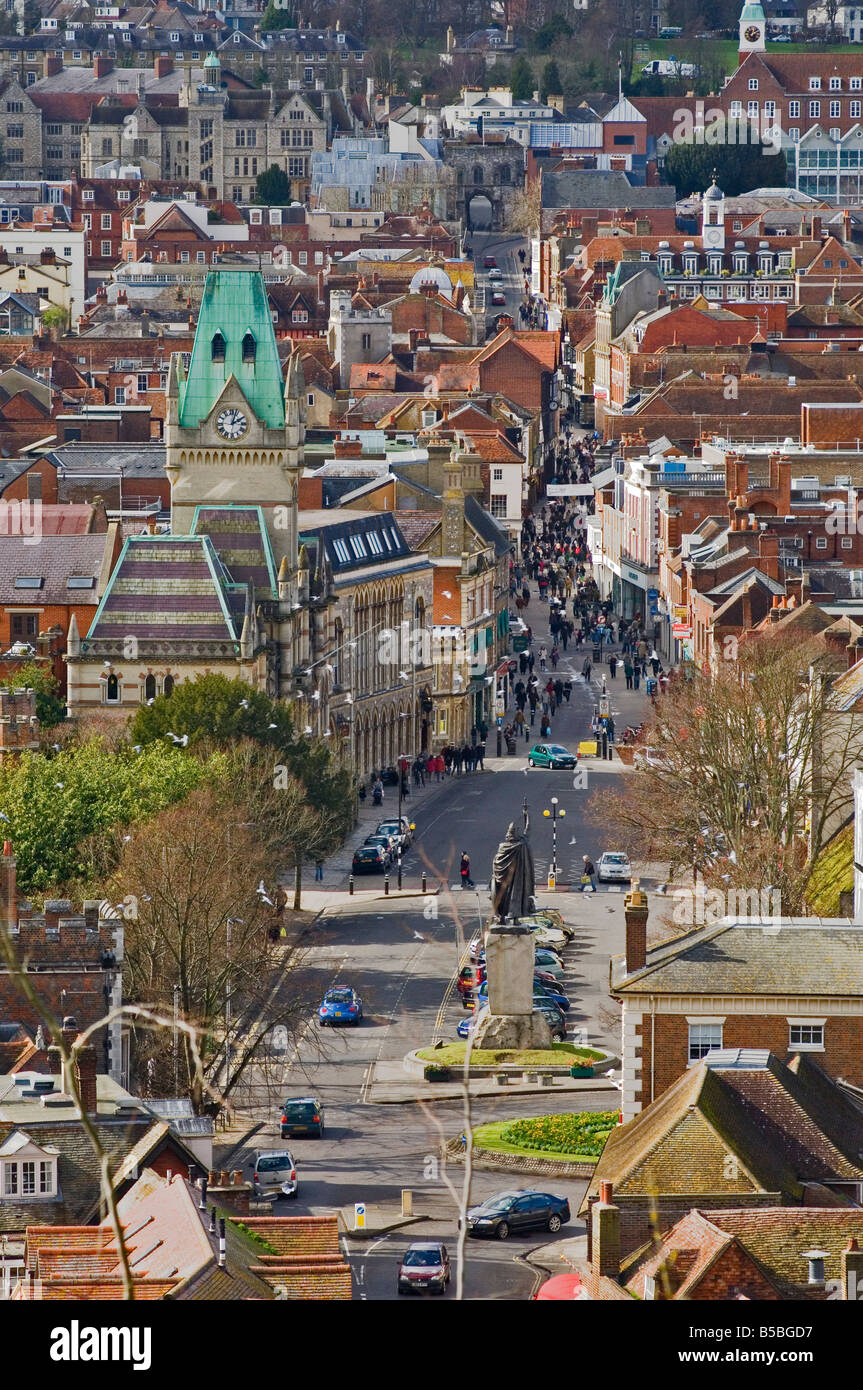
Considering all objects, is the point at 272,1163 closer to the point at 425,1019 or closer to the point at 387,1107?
the point at 387,1107

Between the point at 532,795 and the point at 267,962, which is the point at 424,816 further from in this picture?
the point at 267,962

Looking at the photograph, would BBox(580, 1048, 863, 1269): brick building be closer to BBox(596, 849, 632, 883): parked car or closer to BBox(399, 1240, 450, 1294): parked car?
BBox(399, 1240, 450, 1294): parked car

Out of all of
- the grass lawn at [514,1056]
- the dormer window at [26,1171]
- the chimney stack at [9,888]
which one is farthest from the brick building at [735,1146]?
the grass lawn at [514,1056]

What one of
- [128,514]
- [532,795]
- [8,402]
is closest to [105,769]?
[532,795]

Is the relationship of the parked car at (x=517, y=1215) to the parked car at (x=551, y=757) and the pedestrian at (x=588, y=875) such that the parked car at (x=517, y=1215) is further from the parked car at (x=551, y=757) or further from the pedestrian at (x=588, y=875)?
the parked car at (x=551, y=757)

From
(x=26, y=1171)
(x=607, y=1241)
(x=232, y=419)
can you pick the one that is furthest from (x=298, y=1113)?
(x=232, y=419)

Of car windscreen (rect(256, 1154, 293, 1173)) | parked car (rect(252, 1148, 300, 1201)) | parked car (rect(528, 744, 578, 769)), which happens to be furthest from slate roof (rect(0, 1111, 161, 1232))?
parked car (rect(528, 744, 578, 769))
